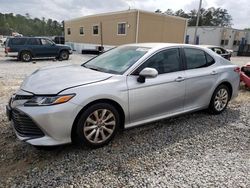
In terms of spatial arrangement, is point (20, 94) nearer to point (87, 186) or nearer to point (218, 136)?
point (87, 186)

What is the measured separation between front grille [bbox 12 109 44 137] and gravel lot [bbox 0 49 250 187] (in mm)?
369

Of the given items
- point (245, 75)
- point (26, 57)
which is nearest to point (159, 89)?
point (245, 75)

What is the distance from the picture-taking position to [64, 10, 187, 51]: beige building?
2123 centimetres

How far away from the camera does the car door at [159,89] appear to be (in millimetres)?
3600

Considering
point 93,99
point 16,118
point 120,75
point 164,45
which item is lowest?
point 16,118

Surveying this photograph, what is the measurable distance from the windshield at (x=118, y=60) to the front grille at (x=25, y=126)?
4.61ft

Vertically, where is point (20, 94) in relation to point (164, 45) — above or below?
below

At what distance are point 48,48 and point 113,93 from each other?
46.7 ft

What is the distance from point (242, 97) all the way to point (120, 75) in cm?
489

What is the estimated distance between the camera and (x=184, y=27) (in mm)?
25203

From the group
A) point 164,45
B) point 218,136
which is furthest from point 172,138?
point 164,45

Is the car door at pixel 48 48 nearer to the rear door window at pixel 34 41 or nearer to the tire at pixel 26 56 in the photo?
the rear door window at pixel 34 41

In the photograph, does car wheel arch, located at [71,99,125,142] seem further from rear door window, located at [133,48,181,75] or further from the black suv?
the black suv

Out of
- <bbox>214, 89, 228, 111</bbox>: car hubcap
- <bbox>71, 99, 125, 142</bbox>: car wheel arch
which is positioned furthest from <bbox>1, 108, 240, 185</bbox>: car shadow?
<bbox>214, 89, 228, 111</bbox>: car hubcap
